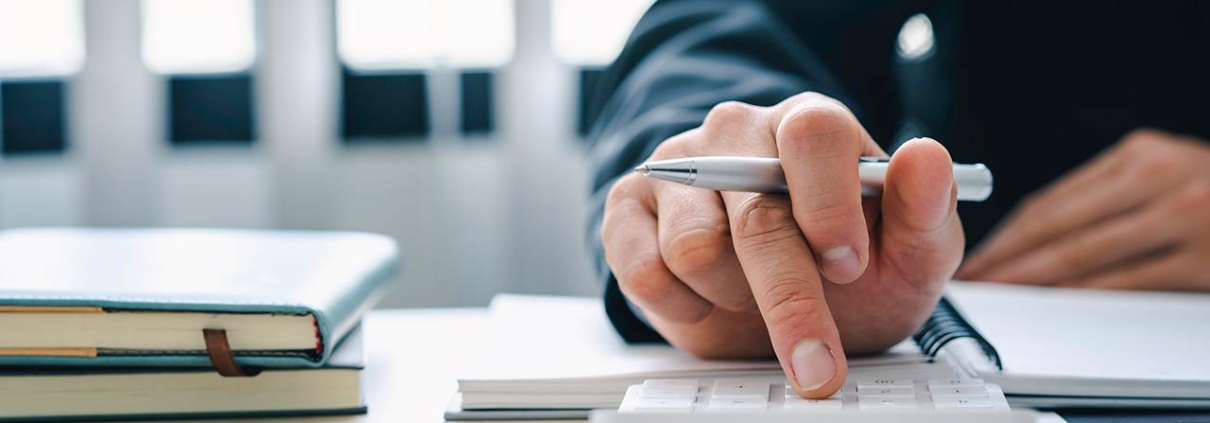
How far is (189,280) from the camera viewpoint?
568 millimetres

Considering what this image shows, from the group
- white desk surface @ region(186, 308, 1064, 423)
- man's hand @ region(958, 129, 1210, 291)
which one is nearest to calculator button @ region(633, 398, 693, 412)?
white desk surface @ region(186, 308, 1064, 423)

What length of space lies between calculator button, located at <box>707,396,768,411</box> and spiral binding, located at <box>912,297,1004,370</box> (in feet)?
0.40

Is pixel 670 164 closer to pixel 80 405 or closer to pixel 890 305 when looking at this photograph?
pixel 890 305

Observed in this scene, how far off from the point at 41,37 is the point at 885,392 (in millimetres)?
1516

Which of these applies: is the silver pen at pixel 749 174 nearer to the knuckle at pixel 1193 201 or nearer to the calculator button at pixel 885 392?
the calculator button at pixel 885 392

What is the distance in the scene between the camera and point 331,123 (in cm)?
168

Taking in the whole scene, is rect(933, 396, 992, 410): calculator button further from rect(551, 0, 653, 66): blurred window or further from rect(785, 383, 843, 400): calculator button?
rect(551, 0, 653, 66): blurred window

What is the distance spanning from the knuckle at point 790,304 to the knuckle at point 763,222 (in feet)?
0.07

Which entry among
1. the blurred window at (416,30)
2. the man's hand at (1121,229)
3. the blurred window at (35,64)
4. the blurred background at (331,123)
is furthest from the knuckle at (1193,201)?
the blurred window at (35,64)

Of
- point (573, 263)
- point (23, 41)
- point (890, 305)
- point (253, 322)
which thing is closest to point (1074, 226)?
point (890, 305)

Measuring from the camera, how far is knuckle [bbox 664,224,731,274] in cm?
47

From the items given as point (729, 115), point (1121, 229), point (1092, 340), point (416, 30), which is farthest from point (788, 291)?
point (416, 30)

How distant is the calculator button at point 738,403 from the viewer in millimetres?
427

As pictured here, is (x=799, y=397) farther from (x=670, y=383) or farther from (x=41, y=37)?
(x=41, y=37)
